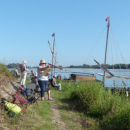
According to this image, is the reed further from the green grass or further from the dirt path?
the green grass

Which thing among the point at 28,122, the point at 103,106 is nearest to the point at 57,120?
the point at 28,122

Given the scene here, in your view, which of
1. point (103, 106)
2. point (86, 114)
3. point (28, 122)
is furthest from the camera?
point (86, 114)

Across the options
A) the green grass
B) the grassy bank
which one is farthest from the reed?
the green grass

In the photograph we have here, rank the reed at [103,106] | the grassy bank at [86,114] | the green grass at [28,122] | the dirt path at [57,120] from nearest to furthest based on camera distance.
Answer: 1. the green grass at [28,122]
2. the grassy bank at [86,114]
3. the dirt path at [57,120]
4. the reed at [103,106]

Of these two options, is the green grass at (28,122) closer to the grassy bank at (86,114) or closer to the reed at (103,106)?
the grassy bank at (86,114)

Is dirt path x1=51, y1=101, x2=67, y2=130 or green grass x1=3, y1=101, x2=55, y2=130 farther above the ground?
green grass x1=3, y1=101, x2=55, y2=130

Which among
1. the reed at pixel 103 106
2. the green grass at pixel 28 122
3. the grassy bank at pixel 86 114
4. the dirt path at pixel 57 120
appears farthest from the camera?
the reed at pixel 103 106

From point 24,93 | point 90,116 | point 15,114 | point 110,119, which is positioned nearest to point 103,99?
point 90,116

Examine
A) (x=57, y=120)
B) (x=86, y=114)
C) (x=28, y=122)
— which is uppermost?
(x=28, y=122)

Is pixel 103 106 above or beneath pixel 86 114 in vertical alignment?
above

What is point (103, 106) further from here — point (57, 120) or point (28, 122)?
point (28, 122)

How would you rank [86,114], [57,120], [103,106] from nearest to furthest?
[57,120] < [103,106] < [86,114]

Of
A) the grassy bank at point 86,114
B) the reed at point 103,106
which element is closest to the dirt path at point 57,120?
the grassy bank at point 86,114

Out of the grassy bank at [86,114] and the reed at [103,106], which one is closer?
the grassy bank at [86,114]
